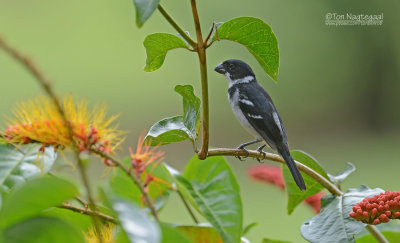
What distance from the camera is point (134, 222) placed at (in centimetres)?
33

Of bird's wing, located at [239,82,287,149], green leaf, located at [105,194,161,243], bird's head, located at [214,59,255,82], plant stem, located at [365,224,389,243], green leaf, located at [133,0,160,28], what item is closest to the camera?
green leaf, located at [105,194,161,243]

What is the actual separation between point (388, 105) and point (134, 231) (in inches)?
258

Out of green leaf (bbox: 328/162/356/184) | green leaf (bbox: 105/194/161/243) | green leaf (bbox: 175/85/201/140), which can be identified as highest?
green leaf (bbox: 175/85/201/140)

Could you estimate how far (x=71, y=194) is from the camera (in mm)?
375

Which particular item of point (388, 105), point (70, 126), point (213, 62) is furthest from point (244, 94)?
point (388, 105)

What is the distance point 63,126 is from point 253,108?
110 cm

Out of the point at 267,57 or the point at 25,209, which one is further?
the point at 267,57

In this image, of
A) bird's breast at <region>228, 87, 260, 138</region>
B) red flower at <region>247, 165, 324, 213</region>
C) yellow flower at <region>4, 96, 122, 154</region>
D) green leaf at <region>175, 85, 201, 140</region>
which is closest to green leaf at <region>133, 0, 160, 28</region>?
yellow flower at <region>4, 96, 122, 154</region>

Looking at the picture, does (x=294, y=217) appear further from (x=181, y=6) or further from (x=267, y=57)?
(x=267, y=57)

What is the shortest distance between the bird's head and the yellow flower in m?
1.20

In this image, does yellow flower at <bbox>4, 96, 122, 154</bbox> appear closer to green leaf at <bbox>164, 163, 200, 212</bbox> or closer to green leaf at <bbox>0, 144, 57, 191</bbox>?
green leaf at <bbox>0, 144, 57, 191</bbox>

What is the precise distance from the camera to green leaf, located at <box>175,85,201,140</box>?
2.00ft

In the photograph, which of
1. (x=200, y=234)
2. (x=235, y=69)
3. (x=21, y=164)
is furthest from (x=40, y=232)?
(x=235, y=69)

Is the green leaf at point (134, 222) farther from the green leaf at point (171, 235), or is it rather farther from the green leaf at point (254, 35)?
the green leaf at point (254, 35)
